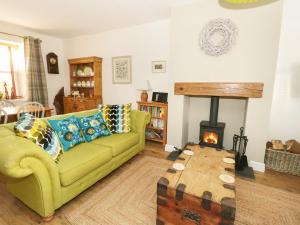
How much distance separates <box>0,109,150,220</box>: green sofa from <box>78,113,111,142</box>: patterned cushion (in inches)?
5.8

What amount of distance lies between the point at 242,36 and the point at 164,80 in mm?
1553

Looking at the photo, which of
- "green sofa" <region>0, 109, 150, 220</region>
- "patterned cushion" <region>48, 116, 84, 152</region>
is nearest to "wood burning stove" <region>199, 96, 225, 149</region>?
"green sofa" <region>0, 109, 150, 220</region>

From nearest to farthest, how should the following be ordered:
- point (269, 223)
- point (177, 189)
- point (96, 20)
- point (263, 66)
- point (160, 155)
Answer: point (177, 189), point (269, 223), point (263, 66), point (160, 155), point (96, 20)

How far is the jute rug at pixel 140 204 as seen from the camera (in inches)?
59.6

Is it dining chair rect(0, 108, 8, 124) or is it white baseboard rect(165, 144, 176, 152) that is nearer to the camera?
dining chair rect(0, 108, 8, 124)

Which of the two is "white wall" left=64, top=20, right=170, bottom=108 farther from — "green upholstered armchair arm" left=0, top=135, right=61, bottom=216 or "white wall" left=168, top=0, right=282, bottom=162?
"green upholstered armchair arm" left=0, top=135, right=61, bottom=216

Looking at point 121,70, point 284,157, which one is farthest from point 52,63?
point 284,157

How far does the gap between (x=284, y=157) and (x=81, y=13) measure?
3.94 m

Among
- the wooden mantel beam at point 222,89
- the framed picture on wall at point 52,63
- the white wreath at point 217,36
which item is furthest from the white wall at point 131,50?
the white wreath at point 217,36

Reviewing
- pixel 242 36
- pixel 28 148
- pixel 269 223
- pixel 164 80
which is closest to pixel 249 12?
pixel 242 36

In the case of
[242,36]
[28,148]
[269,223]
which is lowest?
[269,223]

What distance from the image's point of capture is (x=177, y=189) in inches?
48.3

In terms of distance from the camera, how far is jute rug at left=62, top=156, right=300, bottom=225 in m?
1.51

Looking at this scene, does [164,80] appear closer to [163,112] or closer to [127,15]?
[163,112]
